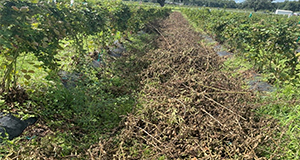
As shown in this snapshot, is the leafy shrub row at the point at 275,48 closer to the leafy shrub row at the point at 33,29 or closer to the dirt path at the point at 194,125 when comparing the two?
the dirt path at the point at 194,125

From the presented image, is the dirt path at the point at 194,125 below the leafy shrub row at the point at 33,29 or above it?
below

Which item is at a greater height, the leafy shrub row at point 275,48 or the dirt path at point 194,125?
the leafy shrub row at point 275,48

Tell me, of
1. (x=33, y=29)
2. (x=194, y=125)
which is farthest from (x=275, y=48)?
(x=33, y=29)

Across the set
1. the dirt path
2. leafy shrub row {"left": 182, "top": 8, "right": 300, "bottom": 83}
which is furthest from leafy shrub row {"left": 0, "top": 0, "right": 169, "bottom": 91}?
leafy shrub row {"left": 182, "top": 8, "right": 300, "bottom": 83}

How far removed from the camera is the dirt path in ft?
8.86

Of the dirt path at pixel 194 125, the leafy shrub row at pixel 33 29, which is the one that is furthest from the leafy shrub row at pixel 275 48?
the leafy shrub row at pixel 33 29

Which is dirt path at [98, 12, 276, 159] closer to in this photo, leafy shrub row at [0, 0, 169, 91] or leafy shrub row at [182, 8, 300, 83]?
leafy shrub row at [182, 8, 300, 83]

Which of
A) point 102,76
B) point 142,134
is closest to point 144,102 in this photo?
point 142,134

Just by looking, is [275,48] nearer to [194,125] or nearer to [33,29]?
[194,125]

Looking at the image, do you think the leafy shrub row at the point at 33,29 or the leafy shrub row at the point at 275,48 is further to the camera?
the leafy shrub row at the point at 275,48

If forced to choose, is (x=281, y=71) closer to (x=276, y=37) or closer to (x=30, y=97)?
(x=276, y=37)

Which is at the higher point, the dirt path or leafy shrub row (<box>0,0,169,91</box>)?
leafy shrub row (<box>0,0,169,91</box>)

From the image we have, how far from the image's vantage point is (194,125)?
10.0 feet

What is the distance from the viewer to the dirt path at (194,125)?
2699mm
